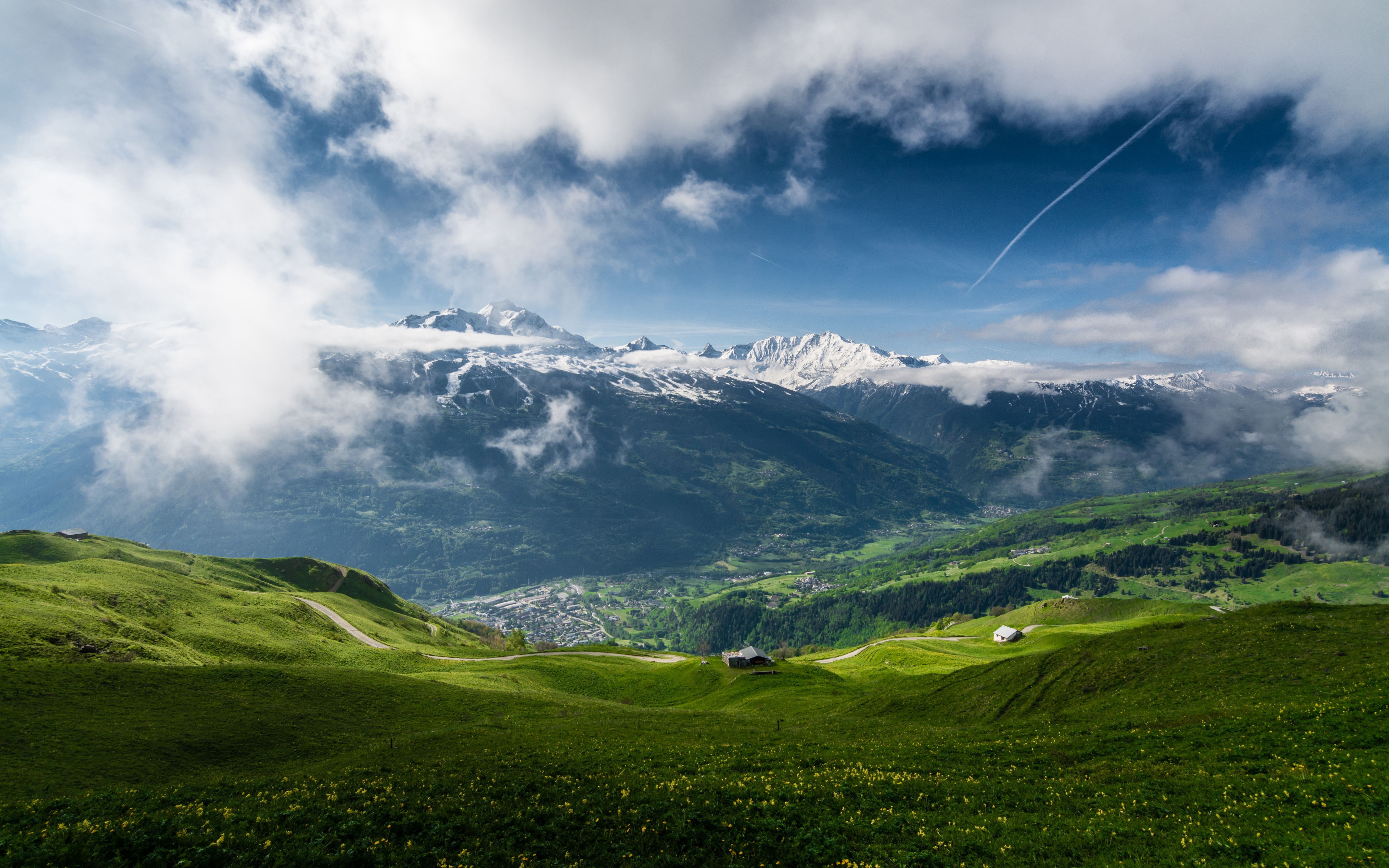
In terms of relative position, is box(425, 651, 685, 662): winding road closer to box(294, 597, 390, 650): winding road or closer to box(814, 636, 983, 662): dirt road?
box(294, 597, 390, 650): winding road

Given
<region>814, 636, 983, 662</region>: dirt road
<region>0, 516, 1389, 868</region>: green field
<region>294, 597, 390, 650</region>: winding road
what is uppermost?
<region>0, 516, 1389, 868</region>: green field

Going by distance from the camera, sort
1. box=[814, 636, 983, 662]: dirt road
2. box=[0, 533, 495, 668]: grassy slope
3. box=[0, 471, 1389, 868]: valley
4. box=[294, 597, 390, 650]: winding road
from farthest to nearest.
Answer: box=[814, 636, 983, 662]: dirt road < box=[294, 597, 390, 650]: winding road < box=[0, 533, 495, 668]: grassy slope < box=[0, 471, 1389, 868]: valley

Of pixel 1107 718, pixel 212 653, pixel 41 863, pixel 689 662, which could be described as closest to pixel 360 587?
pixel 212 653

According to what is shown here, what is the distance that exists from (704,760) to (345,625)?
347 ft

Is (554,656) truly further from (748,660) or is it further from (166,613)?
(166,613)

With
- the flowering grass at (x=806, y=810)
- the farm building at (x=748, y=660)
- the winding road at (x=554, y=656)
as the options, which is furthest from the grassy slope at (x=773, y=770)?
the winding road at (x=554, y=656)

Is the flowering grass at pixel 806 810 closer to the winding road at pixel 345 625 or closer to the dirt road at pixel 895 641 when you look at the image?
the winding road at pixel 345 625

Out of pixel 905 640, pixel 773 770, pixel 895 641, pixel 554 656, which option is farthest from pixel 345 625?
pixel 905 640

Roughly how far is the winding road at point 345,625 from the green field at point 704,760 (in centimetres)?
3030

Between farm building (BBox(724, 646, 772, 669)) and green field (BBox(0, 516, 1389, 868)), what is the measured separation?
15266 mm

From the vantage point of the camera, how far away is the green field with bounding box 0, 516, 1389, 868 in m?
16.3

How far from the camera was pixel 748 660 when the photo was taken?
7862cm

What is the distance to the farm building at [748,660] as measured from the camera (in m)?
78.0

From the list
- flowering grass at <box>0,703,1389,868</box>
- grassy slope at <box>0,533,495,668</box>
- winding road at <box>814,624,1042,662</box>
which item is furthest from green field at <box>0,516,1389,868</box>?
winding road at <box>814,624,1042,662</box>
